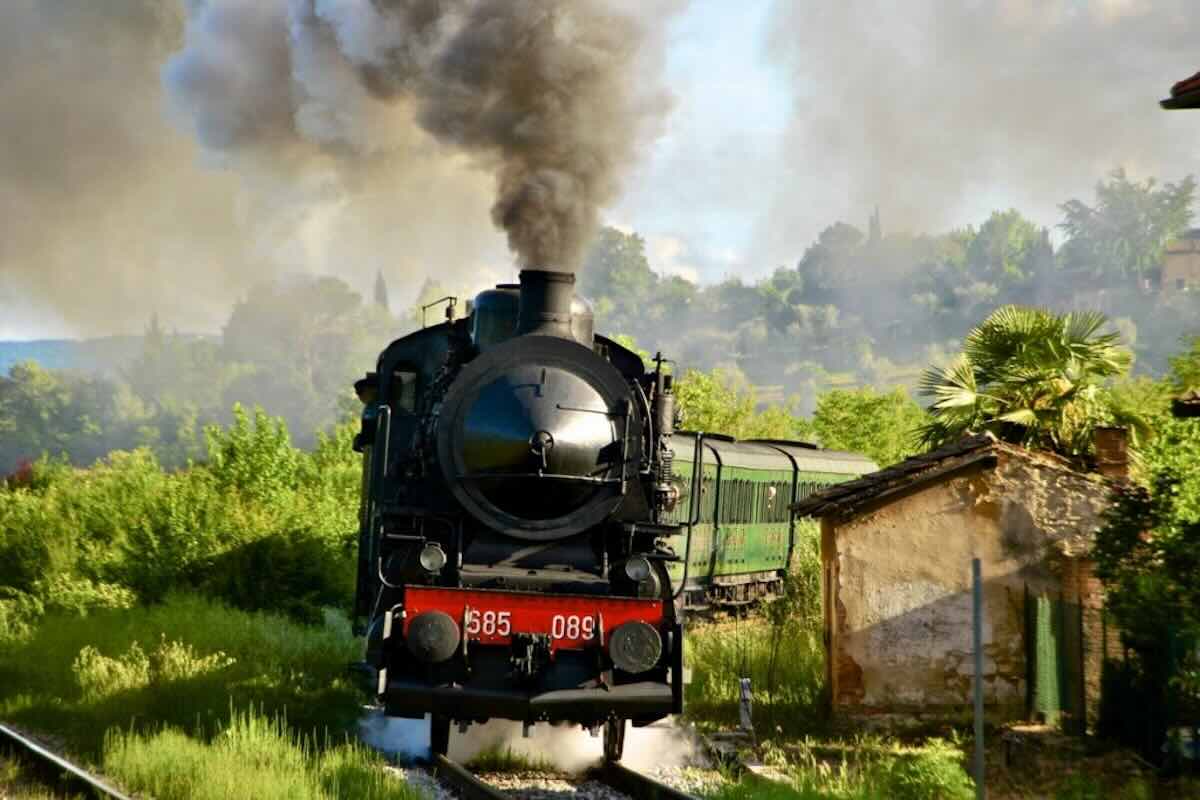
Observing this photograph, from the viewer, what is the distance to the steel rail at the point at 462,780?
8.70m

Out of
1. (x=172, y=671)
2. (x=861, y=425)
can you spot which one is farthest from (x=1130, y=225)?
(x=172, y=671)

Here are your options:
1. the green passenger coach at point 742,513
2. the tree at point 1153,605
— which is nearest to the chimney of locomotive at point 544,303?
the tree at point 1153,605

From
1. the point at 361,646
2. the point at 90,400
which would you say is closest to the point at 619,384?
the point at 361,646

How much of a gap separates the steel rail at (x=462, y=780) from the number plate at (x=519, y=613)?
87 cm

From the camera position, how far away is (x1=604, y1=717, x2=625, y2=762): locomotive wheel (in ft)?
34.2

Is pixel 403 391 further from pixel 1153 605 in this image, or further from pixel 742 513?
pixel 742 513

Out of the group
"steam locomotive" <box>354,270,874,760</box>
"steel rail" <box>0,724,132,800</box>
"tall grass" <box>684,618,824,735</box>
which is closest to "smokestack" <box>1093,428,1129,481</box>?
"tall grass" <box>684,618,824,735</box>

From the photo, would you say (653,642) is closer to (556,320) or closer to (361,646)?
(556,320)

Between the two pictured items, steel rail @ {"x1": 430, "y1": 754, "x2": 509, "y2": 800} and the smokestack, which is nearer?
steel rail @ {"x1": 430, "y1": 754, "x2": 509, "y2": 800}

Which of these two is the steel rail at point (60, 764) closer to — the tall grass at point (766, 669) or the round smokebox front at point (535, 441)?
Answer: the round smokebox front at point (535, 441)

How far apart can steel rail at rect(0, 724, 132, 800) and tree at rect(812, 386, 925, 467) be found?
30.4m

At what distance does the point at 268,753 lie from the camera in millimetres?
9477

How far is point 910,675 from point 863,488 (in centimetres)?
166

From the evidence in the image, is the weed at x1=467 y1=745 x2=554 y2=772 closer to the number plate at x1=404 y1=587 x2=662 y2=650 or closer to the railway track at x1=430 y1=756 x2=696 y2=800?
the railway track at x1=430 y1=756 x2=696 y2=800
